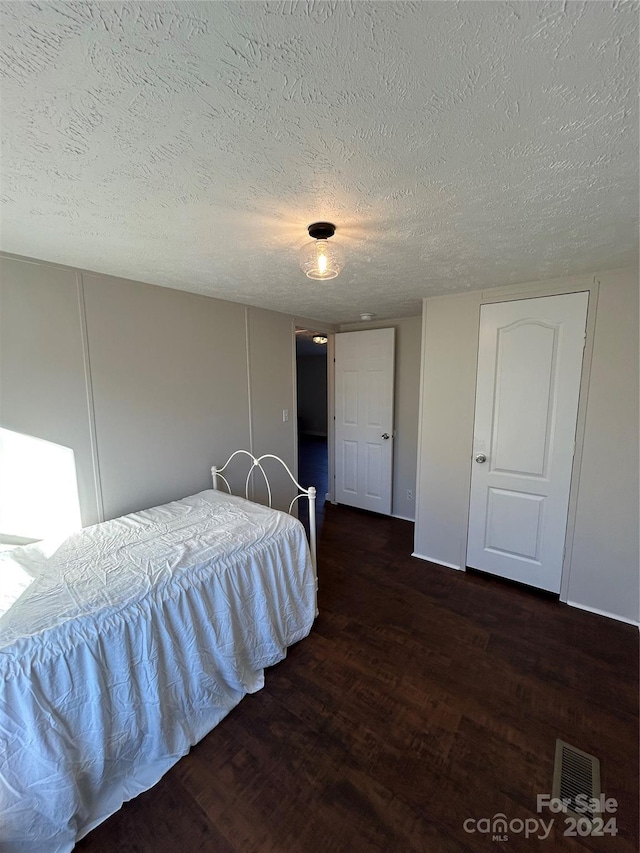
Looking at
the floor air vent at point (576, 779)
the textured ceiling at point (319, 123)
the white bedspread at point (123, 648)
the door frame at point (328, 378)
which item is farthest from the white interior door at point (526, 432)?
the door frame at point (328, 378)

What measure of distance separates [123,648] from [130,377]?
5.37 feet

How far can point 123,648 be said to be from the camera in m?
1.38

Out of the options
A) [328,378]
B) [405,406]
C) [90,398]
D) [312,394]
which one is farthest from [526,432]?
[312,394]

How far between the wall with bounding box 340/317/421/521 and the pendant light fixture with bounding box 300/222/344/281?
2.32 meters

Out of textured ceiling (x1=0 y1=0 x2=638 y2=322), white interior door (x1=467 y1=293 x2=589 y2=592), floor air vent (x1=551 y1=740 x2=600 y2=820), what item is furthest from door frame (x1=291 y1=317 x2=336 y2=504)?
floor air vent (x1=551 y1=740 x2=600 y2=820)

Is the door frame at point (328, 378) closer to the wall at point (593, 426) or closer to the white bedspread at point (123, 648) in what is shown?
the wall at point (593, 426)

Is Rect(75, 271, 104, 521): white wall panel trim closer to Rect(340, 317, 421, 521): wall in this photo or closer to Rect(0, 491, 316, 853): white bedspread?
Rect(0, 491, 316, 853): white bedspread

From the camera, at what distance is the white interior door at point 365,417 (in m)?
3.84

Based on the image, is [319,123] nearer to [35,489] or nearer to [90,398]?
[90,398]

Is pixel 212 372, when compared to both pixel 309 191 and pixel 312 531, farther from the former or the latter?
pixel 309 191

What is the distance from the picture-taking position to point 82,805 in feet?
4.09

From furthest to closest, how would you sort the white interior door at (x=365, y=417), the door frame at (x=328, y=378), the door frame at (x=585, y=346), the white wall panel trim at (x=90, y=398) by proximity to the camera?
the white interior door at (x=365, y=417), the door frame at (x=328, y=378), the door frame at (x=585, y=346), the white wall panel trim at (x=90, y=398)

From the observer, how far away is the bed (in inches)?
45.6

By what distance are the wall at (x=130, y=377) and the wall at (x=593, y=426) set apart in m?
1.59
